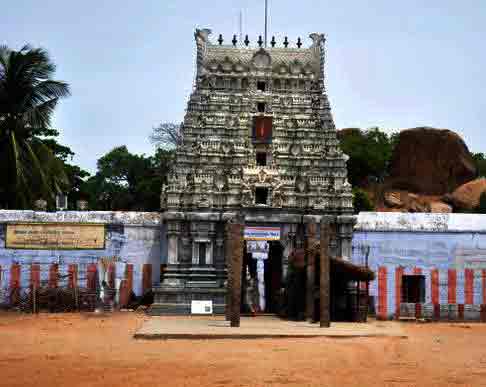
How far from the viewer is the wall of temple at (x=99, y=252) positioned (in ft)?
86.0

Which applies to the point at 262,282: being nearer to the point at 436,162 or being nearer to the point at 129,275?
the point at 129,275

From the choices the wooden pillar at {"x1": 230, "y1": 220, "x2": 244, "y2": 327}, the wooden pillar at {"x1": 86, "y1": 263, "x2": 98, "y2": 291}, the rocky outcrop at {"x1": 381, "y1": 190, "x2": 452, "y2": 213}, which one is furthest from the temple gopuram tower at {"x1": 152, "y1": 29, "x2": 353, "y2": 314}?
the rocky outcrop at {"x1": 381, "y1": 190, "x2": 452, "y2": 213}

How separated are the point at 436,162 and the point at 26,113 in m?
33.3

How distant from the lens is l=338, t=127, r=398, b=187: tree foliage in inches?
2179

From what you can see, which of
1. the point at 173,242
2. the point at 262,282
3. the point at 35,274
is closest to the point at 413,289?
the point at 262,282

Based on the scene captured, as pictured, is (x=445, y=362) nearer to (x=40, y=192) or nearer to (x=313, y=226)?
(x=313, y=226)

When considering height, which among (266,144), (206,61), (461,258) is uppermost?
(206,61)

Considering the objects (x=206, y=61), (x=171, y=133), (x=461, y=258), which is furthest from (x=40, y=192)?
(x=171, y=133)

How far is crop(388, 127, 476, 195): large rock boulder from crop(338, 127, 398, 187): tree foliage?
2.72 metres

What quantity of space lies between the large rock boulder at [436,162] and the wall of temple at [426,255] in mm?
25907

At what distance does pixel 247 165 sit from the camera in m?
Answer: 27.5

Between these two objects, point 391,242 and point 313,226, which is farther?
point 391,242

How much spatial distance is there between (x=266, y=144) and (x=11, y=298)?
1138 centimetres

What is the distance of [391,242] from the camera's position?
88.2 ft
